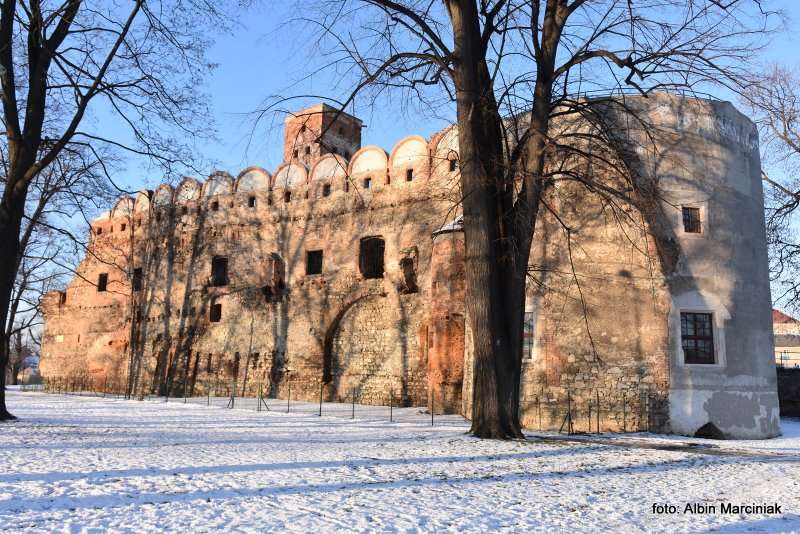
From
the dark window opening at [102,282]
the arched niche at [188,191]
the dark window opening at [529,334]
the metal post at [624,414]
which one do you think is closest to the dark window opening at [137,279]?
the dark window opening at [102,282]

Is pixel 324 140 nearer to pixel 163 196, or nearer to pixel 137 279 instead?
pixel 163 196

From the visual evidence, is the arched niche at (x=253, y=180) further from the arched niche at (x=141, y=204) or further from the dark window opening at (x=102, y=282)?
the dark window opening at (x=102, y=282)

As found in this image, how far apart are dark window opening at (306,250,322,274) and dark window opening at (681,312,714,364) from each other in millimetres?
11581

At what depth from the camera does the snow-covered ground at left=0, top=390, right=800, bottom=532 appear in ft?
14.3

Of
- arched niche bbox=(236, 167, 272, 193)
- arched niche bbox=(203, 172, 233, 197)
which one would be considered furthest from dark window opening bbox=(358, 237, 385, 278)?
arched niche bbox=(203, 172, 233, 197)

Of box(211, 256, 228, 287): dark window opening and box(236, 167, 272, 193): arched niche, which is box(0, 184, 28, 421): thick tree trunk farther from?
box(211, 256, 228, 287): dark window opening

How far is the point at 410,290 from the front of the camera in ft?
60.4

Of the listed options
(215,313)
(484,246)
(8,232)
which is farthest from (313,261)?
(484,246)

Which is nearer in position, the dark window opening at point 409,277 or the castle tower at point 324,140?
the dark window opening at point 409,277

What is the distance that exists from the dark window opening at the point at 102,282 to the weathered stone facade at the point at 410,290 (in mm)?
92

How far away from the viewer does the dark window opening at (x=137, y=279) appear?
1005 inches

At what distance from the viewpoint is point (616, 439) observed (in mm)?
10273

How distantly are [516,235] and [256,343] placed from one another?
45.6 ft

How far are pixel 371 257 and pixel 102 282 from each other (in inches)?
525
